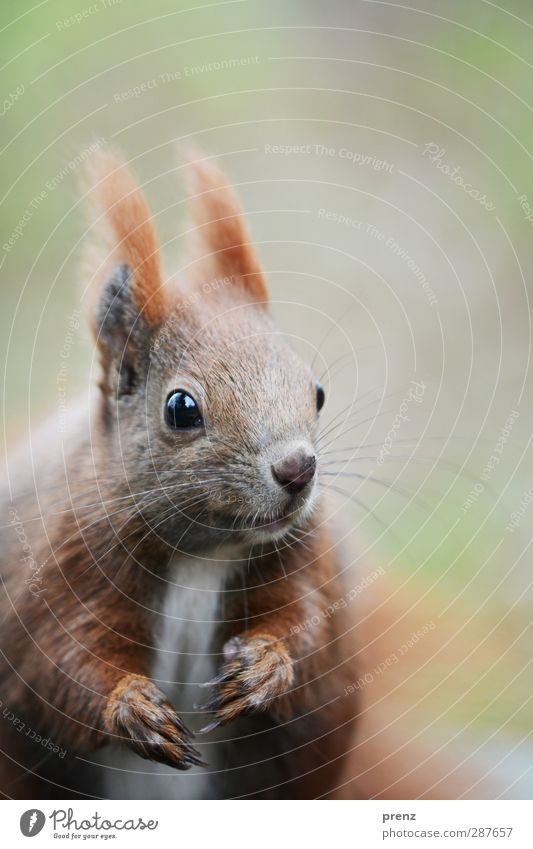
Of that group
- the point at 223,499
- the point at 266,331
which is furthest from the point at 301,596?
the point at 266,331

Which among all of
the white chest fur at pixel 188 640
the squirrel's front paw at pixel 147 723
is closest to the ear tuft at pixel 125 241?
the white chest fur at pixel 188 640

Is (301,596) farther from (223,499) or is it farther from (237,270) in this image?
(237,270)

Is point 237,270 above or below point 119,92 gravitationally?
below

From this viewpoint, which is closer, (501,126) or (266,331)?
(266,331)
